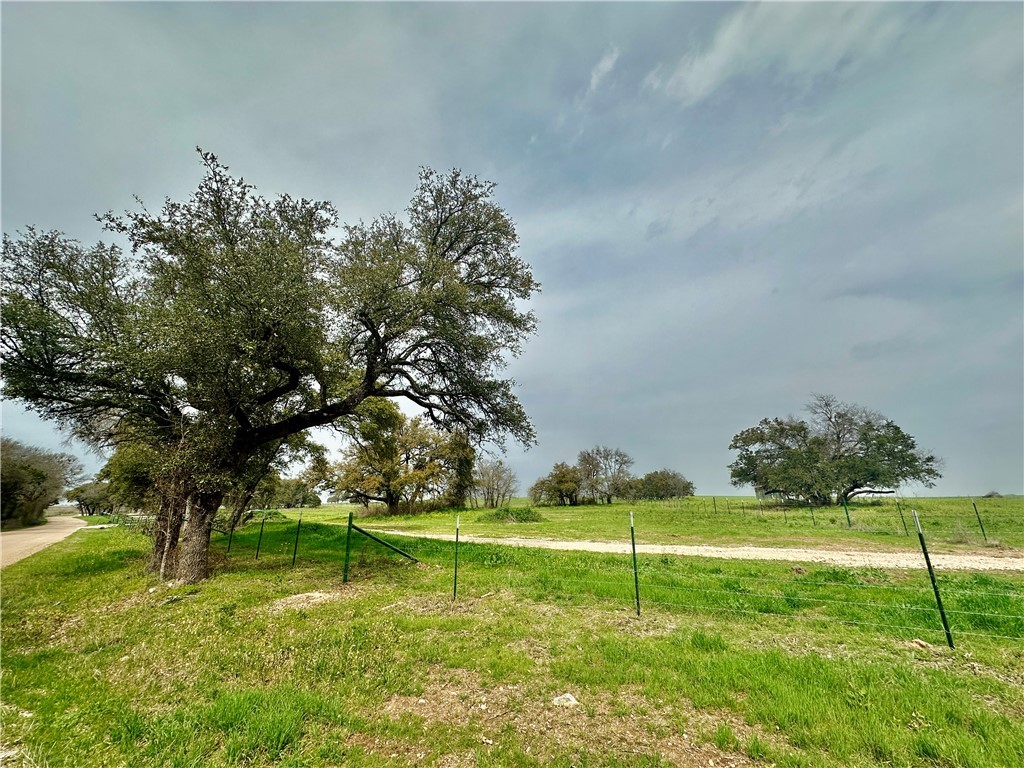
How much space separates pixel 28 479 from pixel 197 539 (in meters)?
50.1

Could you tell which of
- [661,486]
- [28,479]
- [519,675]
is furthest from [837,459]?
[28,479]

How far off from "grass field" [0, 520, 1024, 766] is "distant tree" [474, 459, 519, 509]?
52628 millimetres

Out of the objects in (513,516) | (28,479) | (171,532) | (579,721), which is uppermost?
(28,479)

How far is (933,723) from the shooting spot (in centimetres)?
450

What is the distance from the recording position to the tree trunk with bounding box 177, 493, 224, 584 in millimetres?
12117

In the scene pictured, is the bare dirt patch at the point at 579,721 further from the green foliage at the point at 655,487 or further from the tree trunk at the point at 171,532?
the green foliage at the point at 655,487

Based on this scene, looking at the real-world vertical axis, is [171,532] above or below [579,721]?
above

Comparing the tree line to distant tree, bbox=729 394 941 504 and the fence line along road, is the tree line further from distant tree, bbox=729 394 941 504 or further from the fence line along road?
the fence line along road

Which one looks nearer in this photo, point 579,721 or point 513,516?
point 579,721

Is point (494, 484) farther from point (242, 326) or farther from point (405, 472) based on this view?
point (242, 326)

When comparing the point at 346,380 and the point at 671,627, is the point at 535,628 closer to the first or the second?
the point at 671,627

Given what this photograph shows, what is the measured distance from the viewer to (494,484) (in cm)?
6525

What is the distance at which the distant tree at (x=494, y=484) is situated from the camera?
6353 cm

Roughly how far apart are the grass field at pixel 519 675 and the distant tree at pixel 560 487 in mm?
58011
